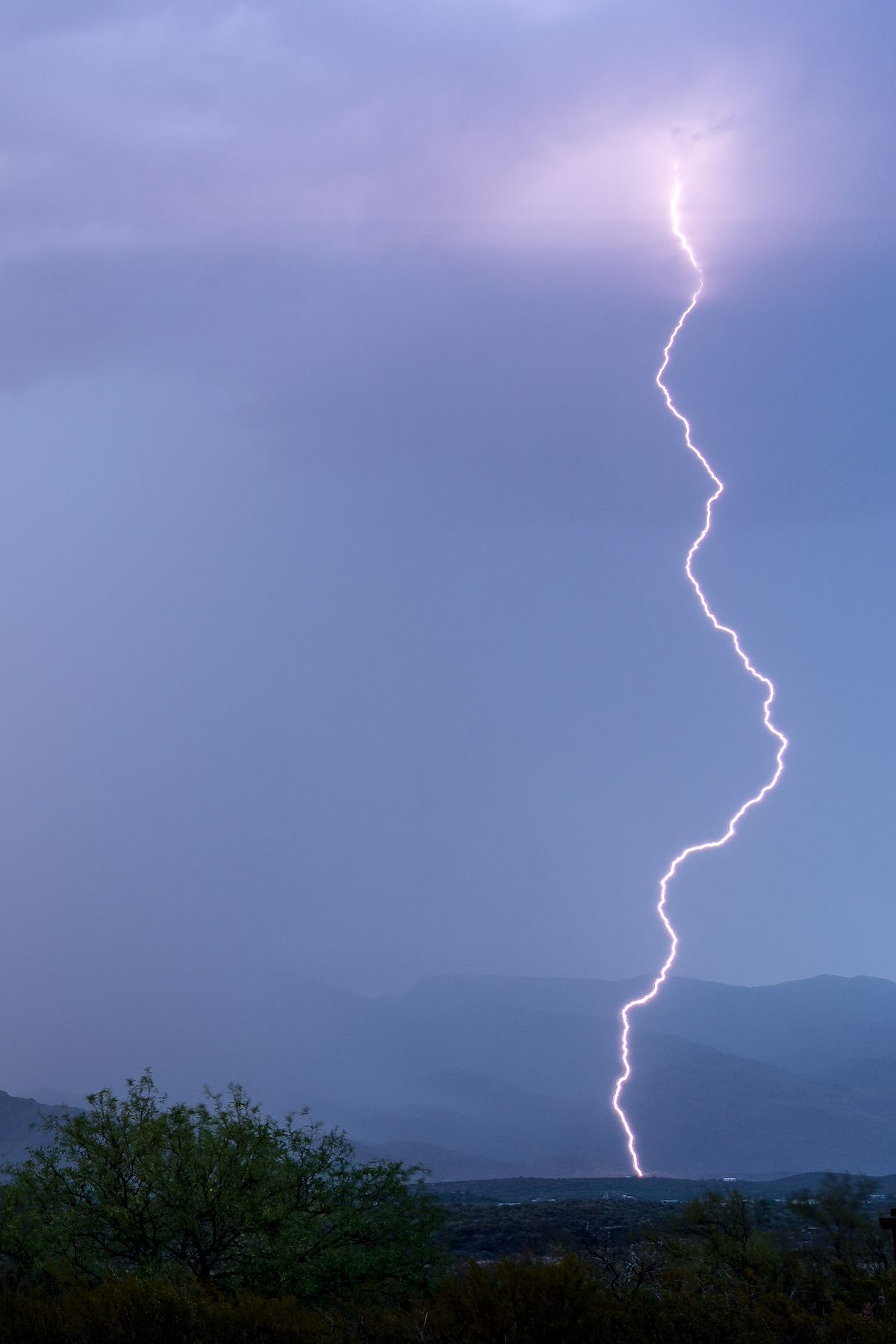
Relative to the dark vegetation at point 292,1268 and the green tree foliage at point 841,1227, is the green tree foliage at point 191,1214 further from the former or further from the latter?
the green tree foliage at point 841,1227

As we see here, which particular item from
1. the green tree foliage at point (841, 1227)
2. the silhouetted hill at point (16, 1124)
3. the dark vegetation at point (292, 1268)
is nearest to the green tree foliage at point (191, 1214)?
the dark vegetation at point (292, 1268)

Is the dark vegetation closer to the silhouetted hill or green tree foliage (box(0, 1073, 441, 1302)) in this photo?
green tree foliage (box(0, 1073, 441, 1302))

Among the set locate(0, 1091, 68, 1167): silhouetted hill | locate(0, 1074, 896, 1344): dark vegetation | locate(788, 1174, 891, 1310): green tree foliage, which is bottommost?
locate(0, 1091, 68, 1167): silhouetted hill

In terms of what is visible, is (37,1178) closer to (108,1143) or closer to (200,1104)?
(108,1143)

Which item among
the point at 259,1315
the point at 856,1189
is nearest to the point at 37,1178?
the point at 259,1315

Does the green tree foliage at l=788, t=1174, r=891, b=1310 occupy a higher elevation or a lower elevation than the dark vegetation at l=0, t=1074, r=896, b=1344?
lower

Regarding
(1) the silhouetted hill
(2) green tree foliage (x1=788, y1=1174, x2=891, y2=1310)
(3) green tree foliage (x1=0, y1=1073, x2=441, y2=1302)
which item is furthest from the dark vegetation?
(1) the silhouetted hill
